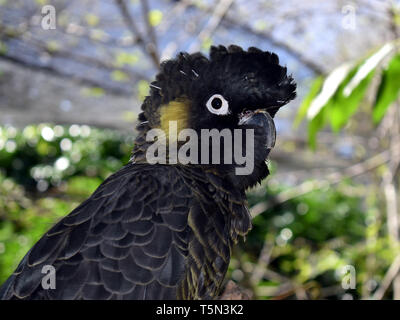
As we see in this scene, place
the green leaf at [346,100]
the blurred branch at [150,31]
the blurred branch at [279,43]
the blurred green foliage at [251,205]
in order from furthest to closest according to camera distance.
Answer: the blurred branch at [279,43] → the blurred green foliage at [251,205] → the blurred branch at [150,31] → the green leaf at [346,100]

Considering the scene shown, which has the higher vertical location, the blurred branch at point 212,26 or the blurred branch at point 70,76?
the blurred branch at point 70,76

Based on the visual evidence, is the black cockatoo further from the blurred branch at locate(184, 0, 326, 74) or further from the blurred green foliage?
the blurred branch at locate(184, 0, 326, 74)

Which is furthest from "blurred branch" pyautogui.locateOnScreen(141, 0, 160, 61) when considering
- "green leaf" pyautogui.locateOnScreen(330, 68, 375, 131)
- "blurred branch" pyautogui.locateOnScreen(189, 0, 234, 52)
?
"green leaf" pyautogui.locateOnScreen(330, 68, 375, 131)

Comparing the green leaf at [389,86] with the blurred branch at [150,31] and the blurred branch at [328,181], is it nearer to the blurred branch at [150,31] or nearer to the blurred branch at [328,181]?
the blurred branch at [328,181]

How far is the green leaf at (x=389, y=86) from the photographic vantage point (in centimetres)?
140

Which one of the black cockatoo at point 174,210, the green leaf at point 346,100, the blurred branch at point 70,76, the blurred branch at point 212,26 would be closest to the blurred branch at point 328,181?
the green leaf at point 346,100

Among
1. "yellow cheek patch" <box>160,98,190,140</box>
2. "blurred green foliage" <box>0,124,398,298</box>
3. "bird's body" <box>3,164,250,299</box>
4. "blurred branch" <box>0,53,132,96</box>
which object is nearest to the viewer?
"bird's body" <box>3,164,250,299</box>

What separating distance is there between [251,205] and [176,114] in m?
3.55

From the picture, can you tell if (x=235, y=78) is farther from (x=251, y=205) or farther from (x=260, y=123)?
Result: (x=251, y=205)

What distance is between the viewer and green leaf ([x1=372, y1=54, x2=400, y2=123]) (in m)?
1.40

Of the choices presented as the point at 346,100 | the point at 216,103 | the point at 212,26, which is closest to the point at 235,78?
the point at 216,103

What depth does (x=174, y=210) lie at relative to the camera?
1077 mm
